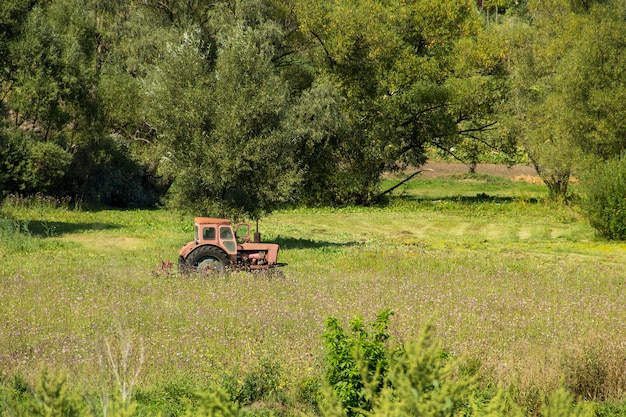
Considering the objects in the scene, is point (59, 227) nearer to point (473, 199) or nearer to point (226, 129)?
point (226, 129)

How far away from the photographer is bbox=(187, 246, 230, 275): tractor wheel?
66.3 ft

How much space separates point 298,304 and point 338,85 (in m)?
29.2

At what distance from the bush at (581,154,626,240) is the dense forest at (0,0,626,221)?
16.0 feet

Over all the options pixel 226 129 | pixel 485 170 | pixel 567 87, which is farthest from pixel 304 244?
pixel 485 170

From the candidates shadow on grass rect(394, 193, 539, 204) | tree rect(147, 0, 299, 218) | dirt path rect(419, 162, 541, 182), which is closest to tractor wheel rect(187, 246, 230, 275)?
tree rect(147, 0, 299, 218)

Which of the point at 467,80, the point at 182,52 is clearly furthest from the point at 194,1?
the point at 182,52

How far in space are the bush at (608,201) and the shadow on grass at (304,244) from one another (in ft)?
33.1

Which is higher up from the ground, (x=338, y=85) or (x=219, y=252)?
(x=338, y=85)

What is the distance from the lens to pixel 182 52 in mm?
26094

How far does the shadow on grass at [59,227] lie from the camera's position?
29764 mm

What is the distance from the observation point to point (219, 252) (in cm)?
2042

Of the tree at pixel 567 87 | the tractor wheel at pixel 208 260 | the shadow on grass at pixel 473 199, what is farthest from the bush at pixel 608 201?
the tractor wheel at pixel 208 260

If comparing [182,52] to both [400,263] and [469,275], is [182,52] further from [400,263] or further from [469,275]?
[469,275]

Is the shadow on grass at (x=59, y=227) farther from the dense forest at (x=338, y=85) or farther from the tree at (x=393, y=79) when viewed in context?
the tree at (x=393, y=79)
